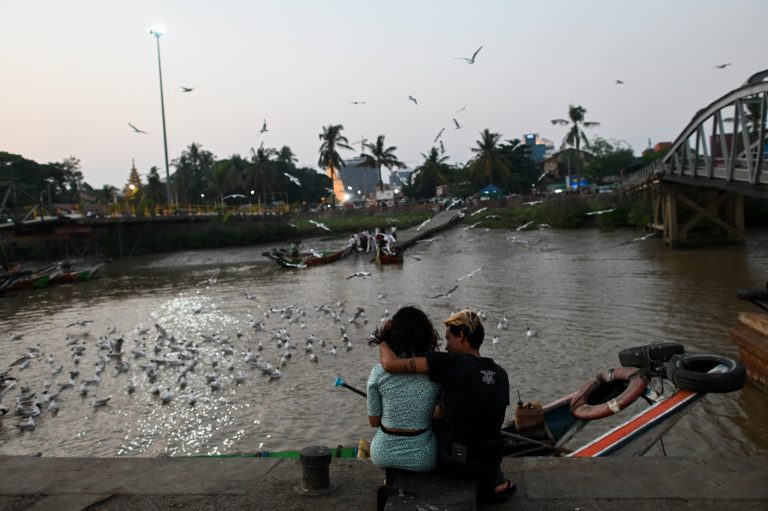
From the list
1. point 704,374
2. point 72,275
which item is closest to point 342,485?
point 704,374

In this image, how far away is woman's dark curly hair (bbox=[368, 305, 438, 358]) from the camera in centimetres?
362

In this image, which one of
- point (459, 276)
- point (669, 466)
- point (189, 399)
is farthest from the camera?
point (459, 276)

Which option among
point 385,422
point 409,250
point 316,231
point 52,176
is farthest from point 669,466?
point 52,176

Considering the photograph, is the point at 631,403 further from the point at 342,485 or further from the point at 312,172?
Result: the point at 312,172

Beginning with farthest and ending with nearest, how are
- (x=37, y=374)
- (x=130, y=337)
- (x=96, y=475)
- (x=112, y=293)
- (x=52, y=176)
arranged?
(x=52, y=176) < (x=112, y=293) < (x=130, y=337) < (x=37, y=374) < (x=96, y=475)

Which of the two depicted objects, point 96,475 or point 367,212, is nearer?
point 96,475

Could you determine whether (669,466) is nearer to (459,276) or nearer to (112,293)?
(459,276)

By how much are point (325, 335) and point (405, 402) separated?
12.0m

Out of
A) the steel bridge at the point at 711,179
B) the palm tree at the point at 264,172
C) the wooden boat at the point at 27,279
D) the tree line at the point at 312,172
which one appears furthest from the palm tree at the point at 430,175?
the wooden boat at the point at 27,279

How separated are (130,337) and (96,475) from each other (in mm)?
13128

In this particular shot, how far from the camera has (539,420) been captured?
593 centimetres

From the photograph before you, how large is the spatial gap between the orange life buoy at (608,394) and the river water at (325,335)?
129cm

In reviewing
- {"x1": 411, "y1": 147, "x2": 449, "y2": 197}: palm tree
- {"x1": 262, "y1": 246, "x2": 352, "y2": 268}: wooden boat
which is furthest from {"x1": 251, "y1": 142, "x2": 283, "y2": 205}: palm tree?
{"x1": 262, "y1": 246, "x2": 352, "y2": 268}: wooden boat

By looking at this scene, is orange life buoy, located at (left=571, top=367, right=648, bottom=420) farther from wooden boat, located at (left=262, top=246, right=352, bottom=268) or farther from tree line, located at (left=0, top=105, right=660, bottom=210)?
tree line, located at (left=0, top=105, right=660, bottom=210)
